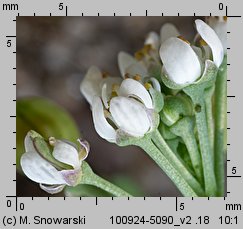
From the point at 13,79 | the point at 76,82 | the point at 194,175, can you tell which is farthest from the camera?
the point at 76,82

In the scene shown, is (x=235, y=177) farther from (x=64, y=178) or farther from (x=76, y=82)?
(x=76, y=82)

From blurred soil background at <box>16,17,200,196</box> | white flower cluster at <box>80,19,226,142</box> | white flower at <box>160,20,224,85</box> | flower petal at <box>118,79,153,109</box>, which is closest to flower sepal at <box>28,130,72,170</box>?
white flower cluster at <box>80,19,226,142</box>

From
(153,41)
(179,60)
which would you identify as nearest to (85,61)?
(153,41)

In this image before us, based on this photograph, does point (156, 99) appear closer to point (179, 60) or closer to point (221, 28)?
point (179, 60)

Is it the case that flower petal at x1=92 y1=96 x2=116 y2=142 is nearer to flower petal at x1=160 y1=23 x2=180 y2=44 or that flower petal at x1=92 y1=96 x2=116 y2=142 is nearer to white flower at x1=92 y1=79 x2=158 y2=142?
white flower at x1=92 y1=79 x2=158 y2=142

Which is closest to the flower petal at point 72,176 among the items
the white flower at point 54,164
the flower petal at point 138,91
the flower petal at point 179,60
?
the white flower at point 54,164
